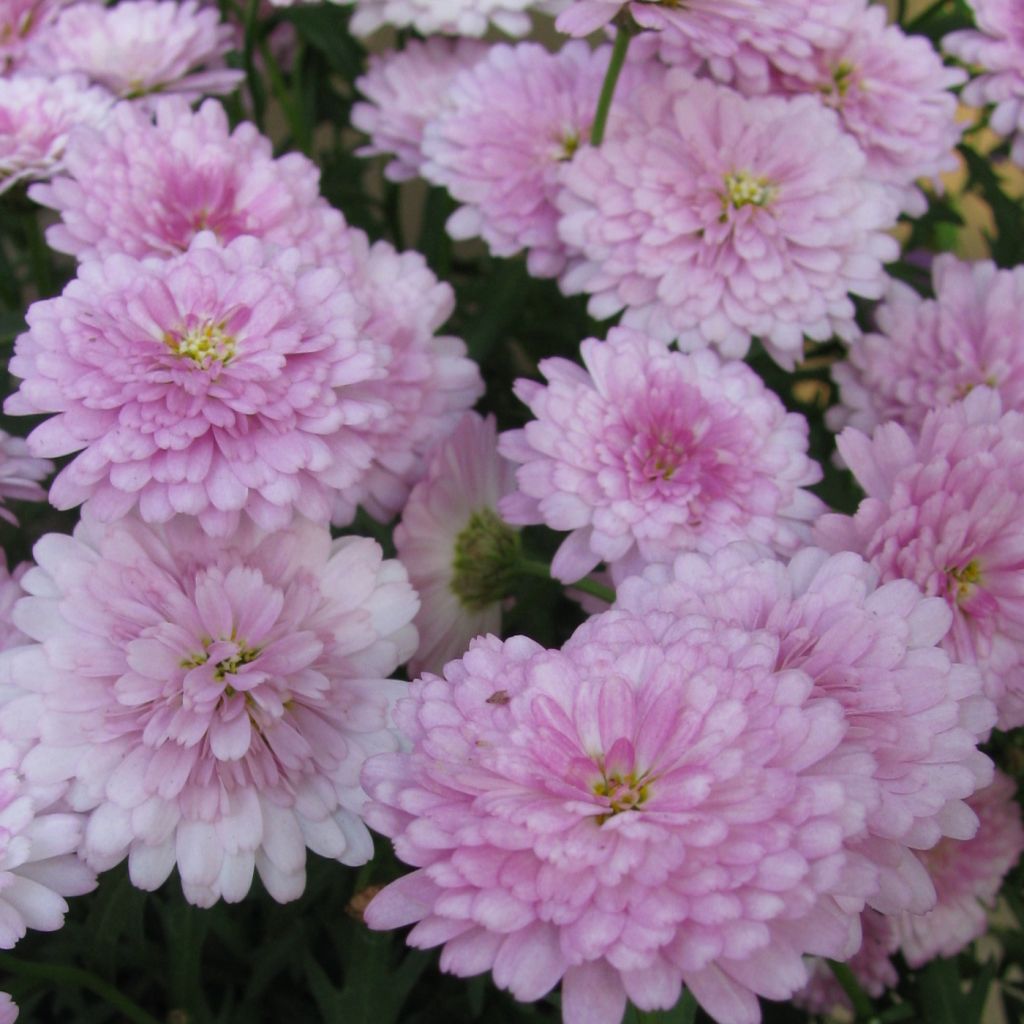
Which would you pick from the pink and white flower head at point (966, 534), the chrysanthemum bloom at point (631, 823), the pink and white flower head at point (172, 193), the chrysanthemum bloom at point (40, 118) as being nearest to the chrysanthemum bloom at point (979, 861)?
the pink and white flower head at point (966, 534)

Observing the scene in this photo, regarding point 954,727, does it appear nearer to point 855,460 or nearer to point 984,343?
point 855,460

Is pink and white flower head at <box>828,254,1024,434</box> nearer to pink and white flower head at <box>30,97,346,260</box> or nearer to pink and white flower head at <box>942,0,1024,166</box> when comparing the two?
pink and white flower head at <box>942,0,1024,166</box>

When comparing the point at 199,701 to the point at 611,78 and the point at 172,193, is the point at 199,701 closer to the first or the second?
the point at 172,193

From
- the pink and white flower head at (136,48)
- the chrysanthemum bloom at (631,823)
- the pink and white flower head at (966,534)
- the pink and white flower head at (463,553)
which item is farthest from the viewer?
the pink and white flower head at (136,48)

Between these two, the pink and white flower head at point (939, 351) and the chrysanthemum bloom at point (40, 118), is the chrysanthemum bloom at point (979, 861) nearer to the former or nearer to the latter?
the pink and white flower head at point (939, 351)

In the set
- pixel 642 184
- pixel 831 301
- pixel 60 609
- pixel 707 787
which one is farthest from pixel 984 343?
pixel 60 609

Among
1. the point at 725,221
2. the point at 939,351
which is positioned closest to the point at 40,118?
the point at 725,221
